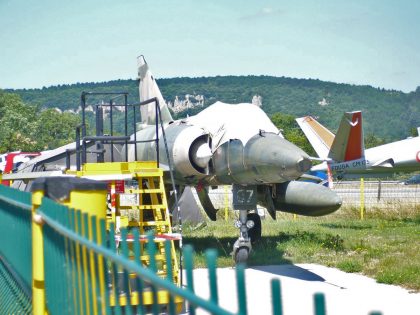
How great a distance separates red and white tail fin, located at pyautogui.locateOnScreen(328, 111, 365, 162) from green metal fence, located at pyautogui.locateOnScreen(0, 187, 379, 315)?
75.7 ft

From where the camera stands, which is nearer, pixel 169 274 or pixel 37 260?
pixel 169 274

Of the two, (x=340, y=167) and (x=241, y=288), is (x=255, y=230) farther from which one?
(x=241, y=288)

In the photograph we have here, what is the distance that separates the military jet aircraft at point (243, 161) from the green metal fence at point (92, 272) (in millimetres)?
6156

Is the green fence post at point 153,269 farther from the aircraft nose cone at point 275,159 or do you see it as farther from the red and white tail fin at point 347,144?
the red and white tail fin at point 347,144

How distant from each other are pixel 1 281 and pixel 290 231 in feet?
39.6

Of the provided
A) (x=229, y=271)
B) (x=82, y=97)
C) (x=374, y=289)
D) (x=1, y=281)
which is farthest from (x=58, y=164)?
(x=1, y=281)

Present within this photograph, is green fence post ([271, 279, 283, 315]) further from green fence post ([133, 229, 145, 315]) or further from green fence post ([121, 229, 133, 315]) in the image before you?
green fence post ([121, 229, 133, 315])

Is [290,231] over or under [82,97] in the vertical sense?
under

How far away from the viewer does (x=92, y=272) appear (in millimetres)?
3295

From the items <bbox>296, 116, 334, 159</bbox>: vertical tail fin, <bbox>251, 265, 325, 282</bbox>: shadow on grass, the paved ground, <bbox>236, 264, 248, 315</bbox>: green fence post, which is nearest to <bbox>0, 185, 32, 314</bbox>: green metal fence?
the paved ground

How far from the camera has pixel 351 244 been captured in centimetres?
1520

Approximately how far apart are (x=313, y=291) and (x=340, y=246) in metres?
4.63

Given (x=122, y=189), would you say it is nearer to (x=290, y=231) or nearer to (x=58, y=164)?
(x=290, y=231)

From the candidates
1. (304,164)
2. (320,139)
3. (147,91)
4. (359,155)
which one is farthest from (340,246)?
(320,139)
